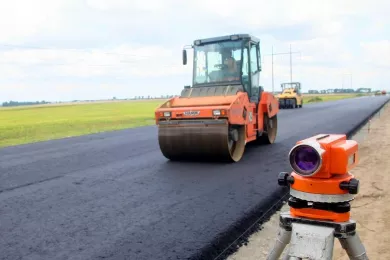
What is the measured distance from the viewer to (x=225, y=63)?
27.6 feet

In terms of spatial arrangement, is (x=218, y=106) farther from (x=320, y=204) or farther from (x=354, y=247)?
(x=354, y=247)

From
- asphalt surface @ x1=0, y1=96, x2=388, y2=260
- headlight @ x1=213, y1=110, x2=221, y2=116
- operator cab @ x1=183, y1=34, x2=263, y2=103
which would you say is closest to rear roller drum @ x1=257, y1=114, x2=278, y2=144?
asphalt surface @ x1=0, y1=96, x2=388, y2=260

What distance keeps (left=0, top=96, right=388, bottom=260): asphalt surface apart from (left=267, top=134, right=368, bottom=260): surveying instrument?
1.62 meters

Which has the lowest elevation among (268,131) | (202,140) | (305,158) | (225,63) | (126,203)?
(126,203)

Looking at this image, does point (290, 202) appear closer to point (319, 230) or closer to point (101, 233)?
point (319, 230)

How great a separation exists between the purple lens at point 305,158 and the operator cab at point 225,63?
6.04 metres

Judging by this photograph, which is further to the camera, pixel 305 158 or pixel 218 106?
pixel 218 106

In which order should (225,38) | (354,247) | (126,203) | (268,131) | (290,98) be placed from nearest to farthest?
(354,247), (126,203), (225,38), (268,131), (290,98)

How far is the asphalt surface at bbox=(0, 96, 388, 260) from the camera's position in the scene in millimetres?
3681

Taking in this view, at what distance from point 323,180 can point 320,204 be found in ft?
0.45

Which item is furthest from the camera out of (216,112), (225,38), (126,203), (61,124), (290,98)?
(290,98)

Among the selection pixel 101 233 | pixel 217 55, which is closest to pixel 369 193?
pixel 101 233

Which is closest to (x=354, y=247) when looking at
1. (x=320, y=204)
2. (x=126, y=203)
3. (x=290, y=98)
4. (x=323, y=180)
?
(x=320, y=204)

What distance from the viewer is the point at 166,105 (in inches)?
309
